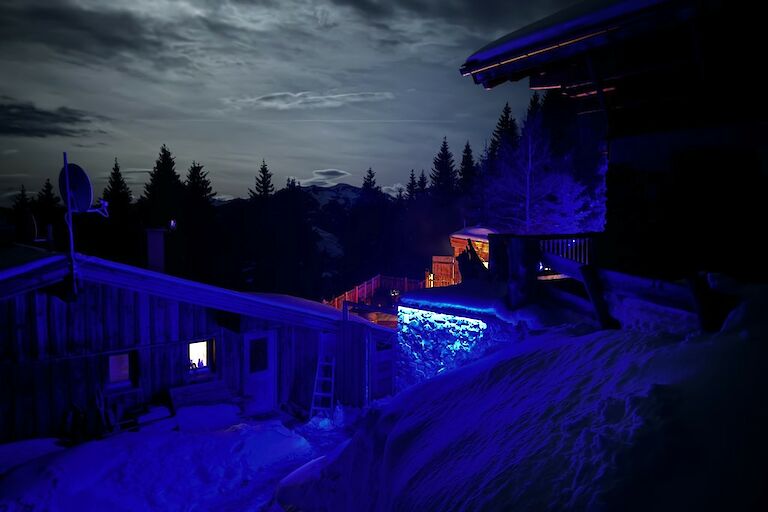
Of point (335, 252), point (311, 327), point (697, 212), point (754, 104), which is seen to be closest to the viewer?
point (754, 104)

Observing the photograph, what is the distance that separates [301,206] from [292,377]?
1486 inches

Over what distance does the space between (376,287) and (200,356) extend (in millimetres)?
23059

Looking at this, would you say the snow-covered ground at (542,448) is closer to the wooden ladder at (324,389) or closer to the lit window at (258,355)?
the lit window at (258,355)

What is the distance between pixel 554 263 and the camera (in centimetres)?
884

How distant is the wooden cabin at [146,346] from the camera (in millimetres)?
10125

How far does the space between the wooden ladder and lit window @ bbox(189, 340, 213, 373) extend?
344 cm

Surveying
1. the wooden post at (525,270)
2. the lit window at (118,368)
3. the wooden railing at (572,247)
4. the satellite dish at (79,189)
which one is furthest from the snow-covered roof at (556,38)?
the lit window at (118,368)

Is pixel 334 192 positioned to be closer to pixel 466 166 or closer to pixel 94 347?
pixel 466 166

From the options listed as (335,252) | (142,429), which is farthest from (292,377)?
(335,252)

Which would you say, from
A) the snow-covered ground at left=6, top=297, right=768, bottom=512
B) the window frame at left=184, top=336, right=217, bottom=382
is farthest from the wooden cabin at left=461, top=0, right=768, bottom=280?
the window frame at left=184, top=336, right=217, bottom=382

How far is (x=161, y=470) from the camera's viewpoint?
9.29 meters

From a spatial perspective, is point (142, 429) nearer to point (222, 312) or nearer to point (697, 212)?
point (222, 312)

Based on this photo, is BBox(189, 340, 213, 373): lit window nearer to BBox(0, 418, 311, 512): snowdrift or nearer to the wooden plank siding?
the wooden plank siding

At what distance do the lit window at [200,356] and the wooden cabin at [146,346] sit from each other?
0.05 metres
